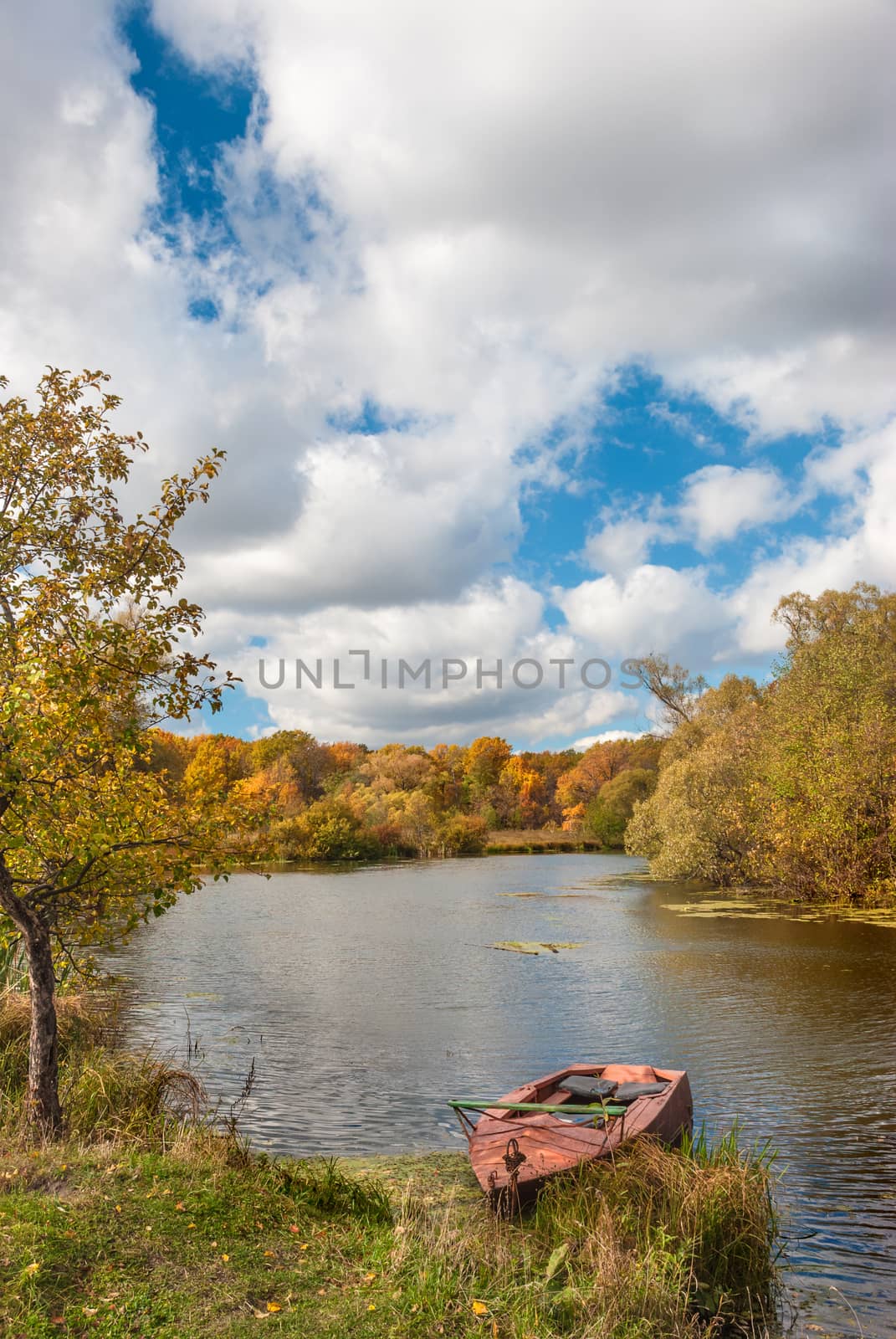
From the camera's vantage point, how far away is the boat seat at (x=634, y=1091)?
9.70 m

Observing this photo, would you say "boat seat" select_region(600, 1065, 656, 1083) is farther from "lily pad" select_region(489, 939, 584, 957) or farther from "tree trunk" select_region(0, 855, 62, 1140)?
"lily pad" select_region(489, 939, 584, 957)

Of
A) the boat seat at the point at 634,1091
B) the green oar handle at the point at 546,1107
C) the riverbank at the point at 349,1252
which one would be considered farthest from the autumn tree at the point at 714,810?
the riverbank at the point at 349,1252

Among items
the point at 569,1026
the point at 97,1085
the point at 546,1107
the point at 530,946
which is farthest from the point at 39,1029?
the point at 530,946

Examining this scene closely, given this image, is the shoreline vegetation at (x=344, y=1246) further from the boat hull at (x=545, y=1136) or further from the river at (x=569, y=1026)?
the river at (x=569, y=1026)

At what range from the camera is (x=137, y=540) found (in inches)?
340

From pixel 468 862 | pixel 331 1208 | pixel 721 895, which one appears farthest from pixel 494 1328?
pixel 468 862

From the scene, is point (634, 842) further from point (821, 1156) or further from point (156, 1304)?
point (156, 1304)

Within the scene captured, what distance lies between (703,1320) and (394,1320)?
8.23 ft

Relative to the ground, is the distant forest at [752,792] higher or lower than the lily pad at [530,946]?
higher

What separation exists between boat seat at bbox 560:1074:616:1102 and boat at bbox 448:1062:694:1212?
0.01 m

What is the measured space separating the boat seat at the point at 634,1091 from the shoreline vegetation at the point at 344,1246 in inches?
61.1

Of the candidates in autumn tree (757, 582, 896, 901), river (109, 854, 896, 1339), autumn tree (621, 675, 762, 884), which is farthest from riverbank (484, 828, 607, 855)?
river (109, 854, 896, 1339)

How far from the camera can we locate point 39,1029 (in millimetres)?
8062

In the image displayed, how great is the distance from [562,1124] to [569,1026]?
25.7 ft
